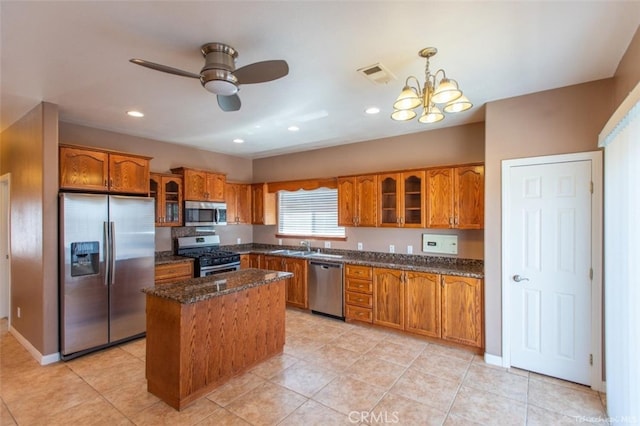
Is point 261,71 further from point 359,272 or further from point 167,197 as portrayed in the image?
point 167,197

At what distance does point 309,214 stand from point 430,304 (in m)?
2.78

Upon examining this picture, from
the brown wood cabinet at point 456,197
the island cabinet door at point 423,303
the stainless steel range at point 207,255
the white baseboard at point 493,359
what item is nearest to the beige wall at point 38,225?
the stainless steel range at point 207,255

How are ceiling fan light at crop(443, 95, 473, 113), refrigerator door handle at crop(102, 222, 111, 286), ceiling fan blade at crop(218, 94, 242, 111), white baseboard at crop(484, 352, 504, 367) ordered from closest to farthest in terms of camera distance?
1. ceiling fan light at crop(443, 95, 473, 113)
2. ceiling fan blade at crop(218, 94, 242, 111)
3. white baseboard at crop(484, 352, 504, 367)
4. refrigerator door handle at crop(102, 222, 111, 286)

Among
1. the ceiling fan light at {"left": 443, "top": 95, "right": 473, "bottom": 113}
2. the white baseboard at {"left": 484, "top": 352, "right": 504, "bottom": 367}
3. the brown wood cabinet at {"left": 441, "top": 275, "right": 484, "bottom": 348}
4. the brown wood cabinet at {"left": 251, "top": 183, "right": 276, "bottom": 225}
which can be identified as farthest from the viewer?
the brown wood cabinet at {"left": 251, "top": 183, "right": 276, "bottom": 225}

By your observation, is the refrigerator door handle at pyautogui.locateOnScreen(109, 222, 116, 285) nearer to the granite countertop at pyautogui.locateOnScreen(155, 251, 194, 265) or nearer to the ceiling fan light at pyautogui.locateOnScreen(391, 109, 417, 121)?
the granite countertop at pyautogui.locateOnScreen(155, 251, 194, 265)

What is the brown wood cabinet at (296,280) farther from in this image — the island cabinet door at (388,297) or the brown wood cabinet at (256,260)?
the island cabinet door at (388,297)

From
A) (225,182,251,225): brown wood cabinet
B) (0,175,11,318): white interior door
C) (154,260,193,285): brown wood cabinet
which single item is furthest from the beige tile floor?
(225,182,251,225): brown wood cabinet

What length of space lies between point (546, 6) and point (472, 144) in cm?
242

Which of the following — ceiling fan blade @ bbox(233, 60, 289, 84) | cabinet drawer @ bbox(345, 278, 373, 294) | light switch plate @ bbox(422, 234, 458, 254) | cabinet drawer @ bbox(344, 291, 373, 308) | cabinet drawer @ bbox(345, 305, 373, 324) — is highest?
ceiling fan blade @ bbox(233, 60, 289, 84)

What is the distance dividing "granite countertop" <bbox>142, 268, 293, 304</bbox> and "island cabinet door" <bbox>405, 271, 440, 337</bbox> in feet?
5.42

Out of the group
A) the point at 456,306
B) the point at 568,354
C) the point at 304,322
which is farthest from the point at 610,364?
the point at 304,322

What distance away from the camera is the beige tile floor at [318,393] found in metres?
2.44

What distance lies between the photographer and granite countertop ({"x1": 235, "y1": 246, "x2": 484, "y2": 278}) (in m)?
3.77

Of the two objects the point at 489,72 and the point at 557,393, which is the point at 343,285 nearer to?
the point at 557,393
